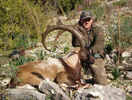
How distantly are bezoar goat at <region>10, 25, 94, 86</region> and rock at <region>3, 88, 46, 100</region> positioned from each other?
22.3 inches

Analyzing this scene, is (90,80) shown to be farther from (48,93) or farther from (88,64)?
(48,93)

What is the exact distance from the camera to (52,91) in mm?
3926

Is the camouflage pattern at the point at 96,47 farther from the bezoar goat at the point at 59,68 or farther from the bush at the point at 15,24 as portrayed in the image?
the bush at the point at 15,24

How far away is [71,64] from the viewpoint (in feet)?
15.8

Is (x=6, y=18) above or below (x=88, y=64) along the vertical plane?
above

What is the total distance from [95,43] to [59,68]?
3.11 ft

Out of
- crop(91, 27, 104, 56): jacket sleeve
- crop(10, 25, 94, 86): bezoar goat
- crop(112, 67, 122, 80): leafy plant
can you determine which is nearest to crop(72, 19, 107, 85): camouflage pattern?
crop(91, 27, 104, 56): jacket sleeve

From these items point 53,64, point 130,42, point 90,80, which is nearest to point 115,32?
point 130,42

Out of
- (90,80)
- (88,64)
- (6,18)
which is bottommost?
(90,80)

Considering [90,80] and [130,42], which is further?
[130,42]

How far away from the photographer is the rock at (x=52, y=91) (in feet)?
12.6

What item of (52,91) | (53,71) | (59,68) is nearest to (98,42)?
(59,68)

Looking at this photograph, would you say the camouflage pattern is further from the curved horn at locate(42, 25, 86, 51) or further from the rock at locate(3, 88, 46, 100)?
the rock at locate(3, 88, 46, 100)

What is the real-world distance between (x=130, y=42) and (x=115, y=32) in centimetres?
58
